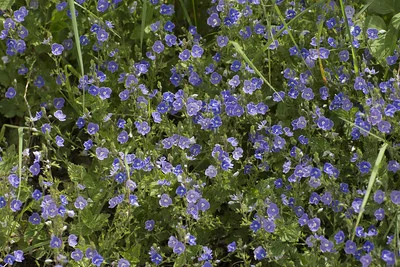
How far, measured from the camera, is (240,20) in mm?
3752

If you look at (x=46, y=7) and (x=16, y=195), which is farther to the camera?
(x=46, y=7)

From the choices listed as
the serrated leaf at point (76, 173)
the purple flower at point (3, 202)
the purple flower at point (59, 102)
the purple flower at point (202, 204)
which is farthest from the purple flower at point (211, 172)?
the purple flower at point (59, 102)

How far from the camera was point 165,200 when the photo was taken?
10.9ft

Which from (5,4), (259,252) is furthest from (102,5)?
(259,252)

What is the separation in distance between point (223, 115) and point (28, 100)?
115cm

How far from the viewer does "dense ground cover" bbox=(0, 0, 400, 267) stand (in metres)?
3.20

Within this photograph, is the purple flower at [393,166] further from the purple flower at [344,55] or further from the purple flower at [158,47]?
the purple flower at [158,47]

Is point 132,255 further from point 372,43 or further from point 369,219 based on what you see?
point 372,43

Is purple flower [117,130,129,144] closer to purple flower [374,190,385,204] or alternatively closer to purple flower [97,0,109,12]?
purple flower [97,0,109,12]

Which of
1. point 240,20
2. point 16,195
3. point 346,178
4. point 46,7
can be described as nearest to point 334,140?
point 346,178

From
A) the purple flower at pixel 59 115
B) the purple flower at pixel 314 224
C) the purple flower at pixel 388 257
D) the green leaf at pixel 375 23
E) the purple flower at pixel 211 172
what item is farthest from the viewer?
the purple flower at pixel 59 115

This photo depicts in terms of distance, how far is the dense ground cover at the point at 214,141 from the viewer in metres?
3.20

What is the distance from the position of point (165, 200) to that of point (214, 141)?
0.36m

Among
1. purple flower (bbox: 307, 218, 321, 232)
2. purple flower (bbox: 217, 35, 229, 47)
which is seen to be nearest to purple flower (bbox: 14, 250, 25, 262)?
purple flower (bbox: 307, 218, 321, 232)
